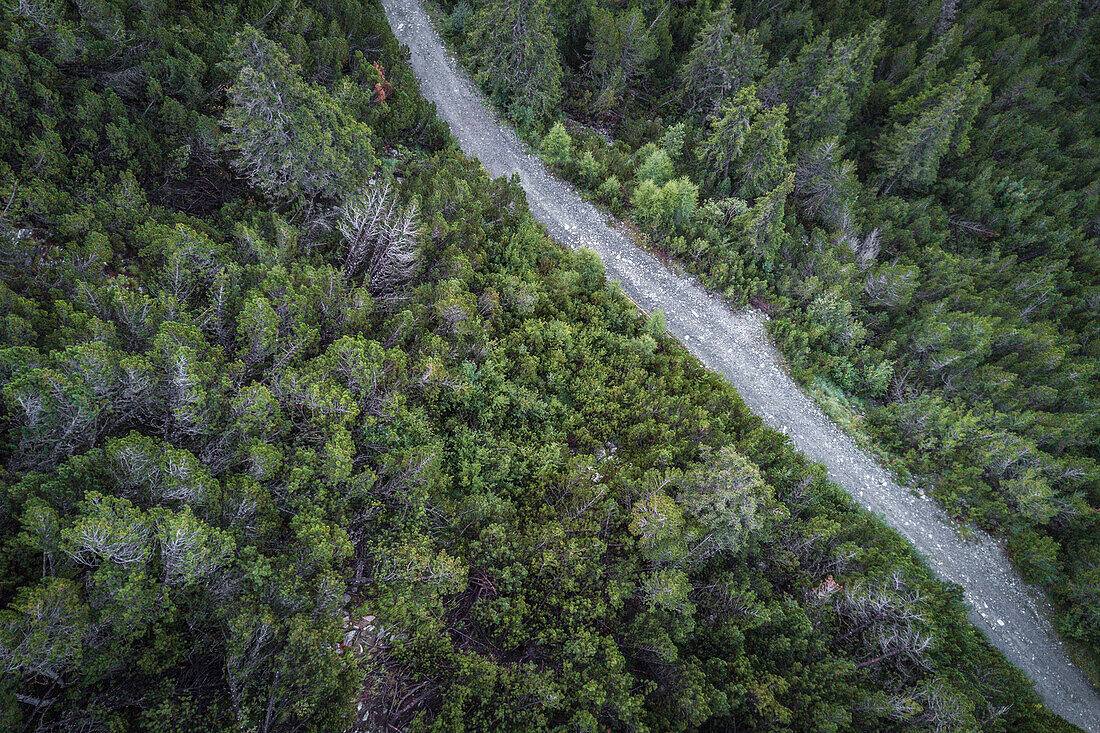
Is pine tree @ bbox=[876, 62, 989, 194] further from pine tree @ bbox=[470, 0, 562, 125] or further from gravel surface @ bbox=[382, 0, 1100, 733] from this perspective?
pine tree @ bbox=[470, 0, 562, 125]

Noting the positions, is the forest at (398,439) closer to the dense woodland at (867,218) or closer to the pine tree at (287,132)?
the pine tree at (287,132)

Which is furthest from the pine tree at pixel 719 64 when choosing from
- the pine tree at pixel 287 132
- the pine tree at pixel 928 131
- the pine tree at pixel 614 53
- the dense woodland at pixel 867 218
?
the pine tree at pixel 287 132

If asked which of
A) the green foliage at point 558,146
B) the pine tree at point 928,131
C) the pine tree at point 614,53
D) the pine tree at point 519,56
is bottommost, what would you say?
the green foliage at point 558,146

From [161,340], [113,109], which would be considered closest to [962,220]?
[161,340]

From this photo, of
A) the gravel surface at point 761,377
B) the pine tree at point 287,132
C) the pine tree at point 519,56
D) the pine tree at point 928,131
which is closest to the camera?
the pine tree at point 287,132

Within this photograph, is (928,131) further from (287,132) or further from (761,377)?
(287,132)

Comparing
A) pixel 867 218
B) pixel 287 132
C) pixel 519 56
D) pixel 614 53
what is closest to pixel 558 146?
pixel 519 56
